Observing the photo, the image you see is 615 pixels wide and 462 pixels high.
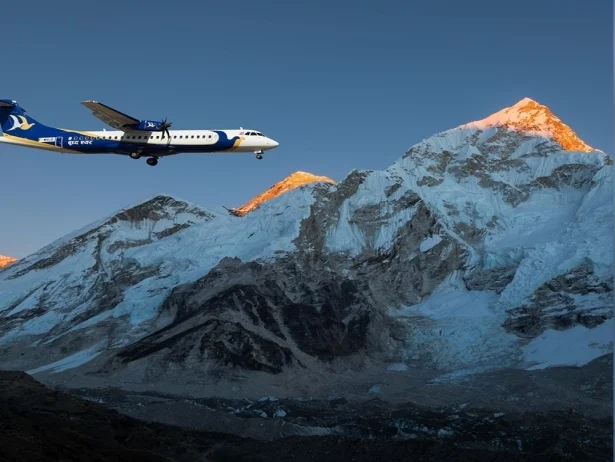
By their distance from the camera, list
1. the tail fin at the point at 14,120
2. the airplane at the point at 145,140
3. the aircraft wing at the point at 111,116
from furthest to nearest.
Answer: the tail fin at the point at 14,120 → the airplane at the point at 145,140 → the aircraft wing at the point at 111,116

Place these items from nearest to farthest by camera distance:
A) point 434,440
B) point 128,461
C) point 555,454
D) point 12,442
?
point 12,442
point 128,461
point 555,454
point 434,440

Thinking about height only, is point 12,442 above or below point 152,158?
below

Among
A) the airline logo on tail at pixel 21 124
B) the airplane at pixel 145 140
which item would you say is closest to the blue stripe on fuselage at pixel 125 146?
the airplane at pixel 145 140

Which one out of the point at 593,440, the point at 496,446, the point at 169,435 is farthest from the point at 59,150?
the point at 593,440

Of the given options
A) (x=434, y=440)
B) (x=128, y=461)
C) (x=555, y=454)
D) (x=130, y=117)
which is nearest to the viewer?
(x=130, y=117)

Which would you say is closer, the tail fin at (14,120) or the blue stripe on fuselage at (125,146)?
the blue stripe on fuselage at (125,146)

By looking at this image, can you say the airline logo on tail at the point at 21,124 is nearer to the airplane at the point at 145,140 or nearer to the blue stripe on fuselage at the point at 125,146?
the airplane at the point at 145,140

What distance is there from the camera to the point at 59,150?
13338 cm

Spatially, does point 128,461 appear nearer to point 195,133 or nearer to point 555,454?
point 195,133

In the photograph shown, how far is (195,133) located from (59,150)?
2156 cm

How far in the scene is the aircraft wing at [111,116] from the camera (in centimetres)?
12525

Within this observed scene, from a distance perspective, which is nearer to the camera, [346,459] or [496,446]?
[346,459]

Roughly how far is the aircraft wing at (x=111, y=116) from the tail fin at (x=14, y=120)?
47.0 ft

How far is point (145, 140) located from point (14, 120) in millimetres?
25278
